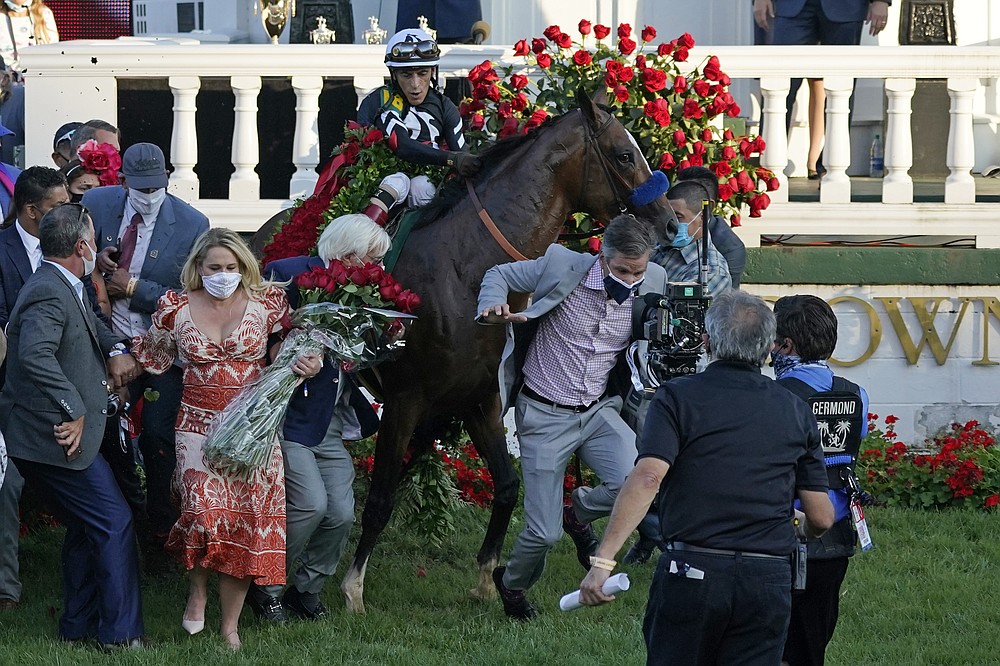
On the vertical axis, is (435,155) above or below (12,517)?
above

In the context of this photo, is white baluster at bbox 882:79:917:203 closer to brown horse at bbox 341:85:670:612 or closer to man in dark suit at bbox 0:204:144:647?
brown horse at bbox 341:85:670:612

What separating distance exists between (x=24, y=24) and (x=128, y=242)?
703 cm

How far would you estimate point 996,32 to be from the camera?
39.0 feet

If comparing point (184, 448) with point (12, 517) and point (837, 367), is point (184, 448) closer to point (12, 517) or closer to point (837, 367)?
point (12, 517)

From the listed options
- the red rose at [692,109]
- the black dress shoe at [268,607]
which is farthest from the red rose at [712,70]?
the black dress shoe at [268,607]

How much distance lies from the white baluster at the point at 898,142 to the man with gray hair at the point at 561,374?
360 cm

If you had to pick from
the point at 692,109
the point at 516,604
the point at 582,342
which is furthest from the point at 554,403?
the point at 692,109

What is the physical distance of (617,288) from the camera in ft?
20.4

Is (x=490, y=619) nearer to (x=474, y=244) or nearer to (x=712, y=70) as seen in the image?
(x=474, y=244)

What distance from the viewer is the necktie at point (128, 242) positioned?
7.01 m

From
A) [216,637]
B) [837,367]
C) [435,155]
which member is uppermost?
[435,155]

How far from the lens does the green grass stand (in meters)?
6.15

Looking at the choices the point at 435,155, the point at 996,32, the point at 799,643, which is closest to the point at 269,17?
the point at 435,155

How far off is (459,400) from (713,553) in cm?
267
